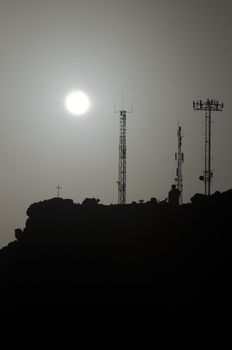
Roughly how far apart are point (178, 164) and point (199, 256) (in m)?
26.4

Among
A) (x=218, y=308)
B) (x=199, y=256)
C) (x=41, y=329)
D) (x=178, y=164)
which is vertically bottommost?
(x=41, y=329)

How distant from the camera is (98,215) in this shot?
2028 inches

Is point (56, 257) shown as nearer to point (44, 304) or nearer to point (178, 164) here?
point (44, 304)

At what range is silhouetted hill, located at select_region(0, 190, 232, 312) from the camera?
38.3 metres

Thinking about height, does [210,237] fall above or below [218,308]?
above

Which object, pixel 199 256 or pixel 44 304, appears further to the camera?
pixel 44 304

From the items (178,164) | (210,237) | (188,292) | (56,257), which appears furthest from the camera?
(178,164)

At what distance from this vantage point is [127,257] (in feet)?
145

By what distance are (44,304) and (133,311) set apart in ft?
32.9

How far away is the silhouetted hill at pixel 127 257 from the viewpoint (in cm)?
3828

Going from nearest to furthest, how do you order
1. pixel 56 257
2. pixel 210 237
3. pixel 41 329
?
pixel 210 237 < pixel 41 329 < pixel 56 257

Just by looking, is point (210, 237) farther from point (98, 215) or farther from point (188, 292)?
point (98, 215)

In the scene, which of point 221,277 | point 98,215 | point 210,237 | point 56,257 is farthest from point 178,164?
point 221,277

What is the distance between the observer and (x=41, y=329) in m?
44.6
